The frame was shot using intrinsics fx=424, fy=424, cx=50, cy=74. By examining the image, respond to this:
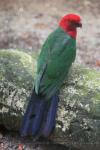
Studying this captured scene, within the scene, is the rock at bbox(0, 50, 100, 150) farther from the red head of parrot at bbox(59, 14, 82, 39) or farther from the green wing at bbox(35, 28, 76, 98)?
the red head of parrot at bbox(59, 14, 82, 39)

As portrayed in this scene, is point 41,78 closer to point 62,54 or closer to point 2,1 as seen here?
point 62,54

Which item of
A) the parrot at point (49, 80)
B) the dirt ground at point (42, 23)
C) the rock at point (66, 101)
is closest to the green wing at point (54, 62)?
the parrot at point (49, 80)

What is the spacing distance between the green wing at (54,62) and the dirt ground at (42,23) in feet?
6.16

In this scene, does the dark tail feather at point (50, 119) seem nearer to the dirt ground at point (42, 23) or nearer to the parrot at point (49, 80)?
the parrot at point (49, 80)

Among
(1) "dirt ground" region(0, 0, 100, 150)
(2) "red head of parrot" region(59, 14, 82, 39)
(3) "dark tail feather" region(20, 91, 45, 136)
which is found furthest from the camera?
(1) "dirt ground" region(0, 0, 100, 150)

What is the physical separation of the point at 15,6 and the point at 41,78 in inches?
137

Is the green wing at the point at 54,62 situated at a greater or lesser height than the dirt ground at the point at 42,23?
lesser

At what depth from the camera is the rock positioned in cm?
333

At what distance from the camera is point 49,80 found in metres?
3.39

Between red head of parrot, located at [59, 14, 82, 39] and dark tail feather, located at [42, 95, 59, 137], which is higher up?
red head of parrot, located at [59, 14, 82, 39]

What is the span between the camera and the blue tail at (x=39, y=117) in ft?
10.8

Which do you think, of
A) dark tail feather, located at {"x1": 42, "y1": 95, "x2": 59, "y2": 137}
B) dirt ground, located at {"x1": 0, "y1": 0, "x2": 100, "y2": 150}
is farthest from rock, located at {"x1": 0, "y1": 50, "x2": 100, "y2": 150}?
dirt ground, located at {"x1": 0, "y1": 0, "x2": 100, "y2": 150}

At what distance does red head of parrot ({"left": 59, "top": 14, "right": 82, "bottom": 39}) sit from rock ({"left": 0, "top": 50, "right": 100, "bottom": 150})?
0.33 meters

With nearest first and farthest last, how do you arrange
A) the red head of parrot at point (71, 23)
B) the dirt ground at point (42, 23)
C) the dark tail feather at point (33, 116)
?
the dark tail feather at point (33, 116) → the red head of parrot at point (71, 23) → the dirt ground at point (42, 23)
